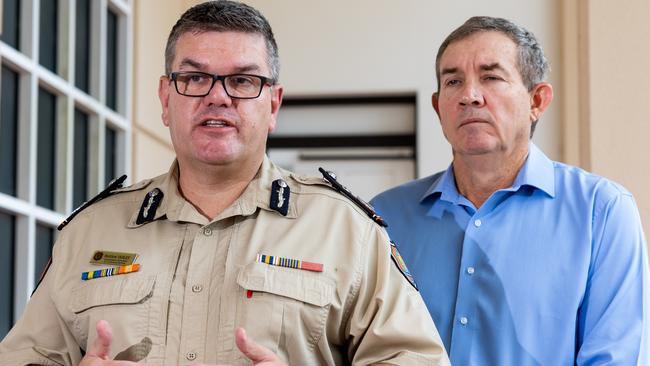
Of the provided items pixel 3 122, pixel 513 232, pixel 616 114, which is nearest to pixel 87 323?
pixel 513 232

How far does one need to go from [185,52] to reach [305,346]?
22.1 inches

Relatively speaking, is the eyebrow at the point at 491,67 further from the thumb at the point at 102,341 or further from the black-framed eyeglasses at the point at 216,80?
the thumb at the point at 102,341

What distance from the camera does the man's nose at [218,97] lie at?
1.81 meters

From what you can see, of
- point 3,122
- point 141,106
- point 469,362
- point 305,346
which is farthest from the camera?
point 141,106

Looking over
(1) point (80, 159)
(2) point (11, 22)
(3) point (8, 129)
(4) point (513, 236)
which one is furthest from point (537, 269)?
(1) point (80, 159)

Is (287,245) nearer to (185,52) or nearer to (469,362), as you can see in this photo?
(185,52)

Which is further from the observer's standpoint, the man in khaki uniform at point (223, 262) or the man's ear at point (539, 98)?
the man's ear at point (539, 98)

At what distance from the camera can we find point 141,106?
181 inches

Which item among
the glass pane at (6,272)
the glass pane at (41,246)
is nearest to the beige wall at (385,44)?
Answer: the glass pane at (41,246)

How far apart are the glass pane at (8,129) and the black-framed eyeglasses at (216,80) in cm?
155

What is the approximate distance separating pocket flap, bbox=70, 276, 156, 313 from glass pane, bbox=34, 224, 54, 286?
1.77m

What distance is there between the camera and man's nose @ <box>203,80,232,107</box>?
1.81 metres

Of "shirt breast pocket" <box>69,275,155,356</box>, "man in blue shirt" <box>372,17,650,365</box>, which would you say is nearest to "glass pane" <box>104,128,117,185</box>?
"man in blue shirt" <box>372,17,650,365</box>

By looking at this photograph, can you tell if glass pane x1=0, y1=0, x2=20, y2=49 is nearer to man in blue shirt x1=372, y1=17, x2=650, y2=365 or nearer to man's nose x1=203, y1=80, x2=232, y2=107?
man in blue shirt x1=372, y1=17, x2=650, y2=365
